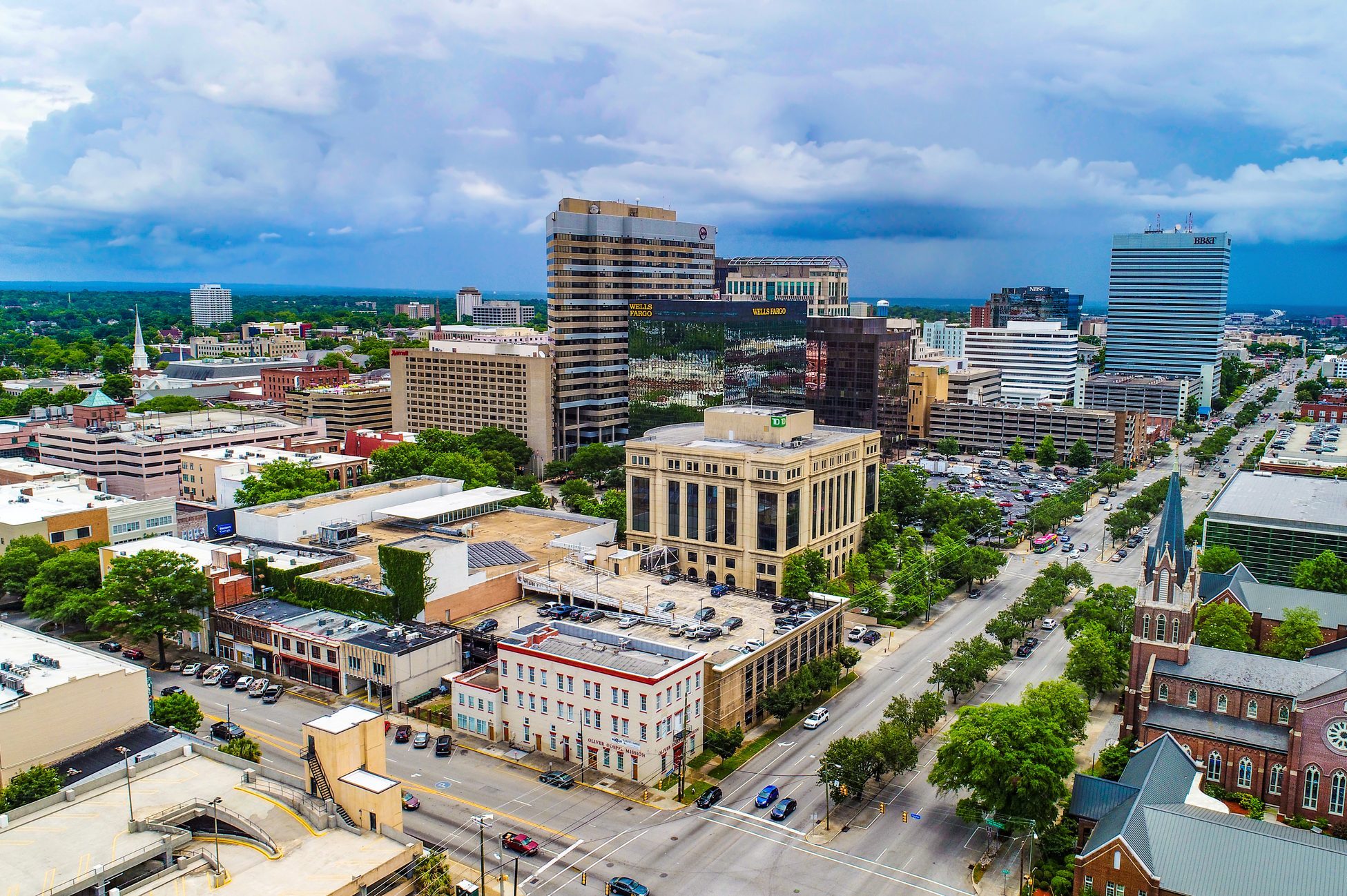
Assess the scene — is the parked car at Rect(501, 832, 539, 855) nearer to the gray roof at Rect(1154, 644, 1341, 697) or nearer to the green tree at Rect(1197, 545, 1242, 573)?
the gray roof at Rect(1154, 644, 1341, 697)

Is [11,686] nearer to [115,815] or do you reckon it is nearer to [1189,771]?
[115,815]

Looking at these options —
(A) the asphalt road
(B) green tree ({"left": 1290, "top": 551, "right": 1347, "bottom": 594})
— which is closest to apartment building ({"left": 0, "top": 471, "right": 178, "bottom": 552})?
(A) the asphalt road

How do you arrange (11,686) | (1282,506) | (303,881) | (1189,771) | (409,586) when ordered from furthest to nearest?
1. (1282,506)
2. (409,586)
3. (11,686)
4. (1189,771)
5. (303,881)

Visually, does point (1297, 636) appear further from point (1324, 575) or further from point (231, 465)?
point (231, 465)

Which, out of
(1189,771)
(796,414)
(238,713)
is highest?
(796,414)

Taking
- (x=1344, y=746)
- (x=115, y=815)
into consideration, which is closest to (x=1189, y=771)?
(x=1344, y=746)

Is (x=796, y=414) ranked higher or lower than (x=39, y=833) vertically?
higher
